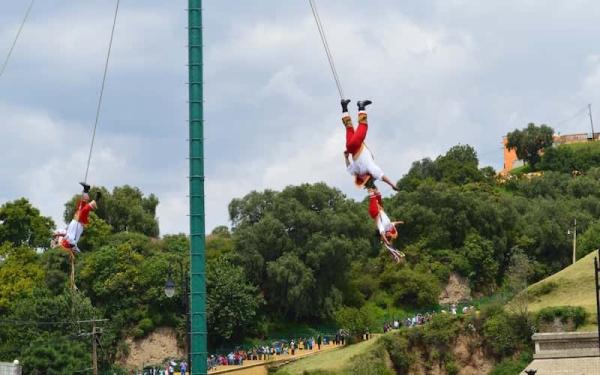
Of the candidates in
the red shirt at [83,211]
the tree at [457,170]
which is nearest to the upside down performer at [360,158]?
the red shirt at [83,211]

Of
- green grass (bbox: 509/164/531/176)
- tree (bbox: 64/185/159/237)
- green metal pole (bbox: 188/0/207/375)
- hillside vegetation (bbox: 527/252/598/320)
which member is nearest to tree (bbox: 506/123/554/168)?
green grass (bbox: 509/164/531/176)

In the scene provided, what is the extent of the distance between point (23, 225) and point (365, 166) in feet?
196

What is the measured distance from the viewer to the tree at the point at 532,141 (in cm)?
13075

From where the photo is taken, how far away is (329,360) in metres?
66.7

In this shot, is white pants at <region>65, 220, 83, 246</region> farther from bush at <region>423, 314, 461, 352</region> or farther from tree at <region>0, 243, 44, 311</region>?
tree at <region>0, 243, 44, 311</region>

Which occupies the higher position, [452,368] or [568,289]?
[568,289]

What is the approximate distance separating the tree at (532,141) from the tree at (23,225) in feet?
201

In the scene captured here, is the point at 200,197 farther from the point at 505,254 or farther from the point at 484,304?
the point at 505,254

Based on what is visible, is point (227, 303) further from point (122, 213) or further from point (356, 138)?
point (356, 138)

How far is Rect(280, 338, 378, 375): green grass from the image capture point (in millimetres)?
65688

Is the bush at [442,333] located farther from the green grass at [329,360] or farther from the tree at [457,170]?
the tree at [457,170]

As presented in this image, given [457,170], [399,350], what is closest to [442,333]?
[399,350]

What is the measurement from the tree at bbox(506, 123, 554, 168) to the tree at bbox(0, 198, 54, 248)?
6130 centimetres

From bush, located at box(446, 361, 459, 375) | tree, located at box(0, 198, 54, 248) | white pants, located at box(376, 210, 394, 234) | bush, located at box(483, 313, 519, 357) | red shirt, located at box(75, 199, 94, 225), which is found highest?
tree, located at box(0, 198, 54, 248)
